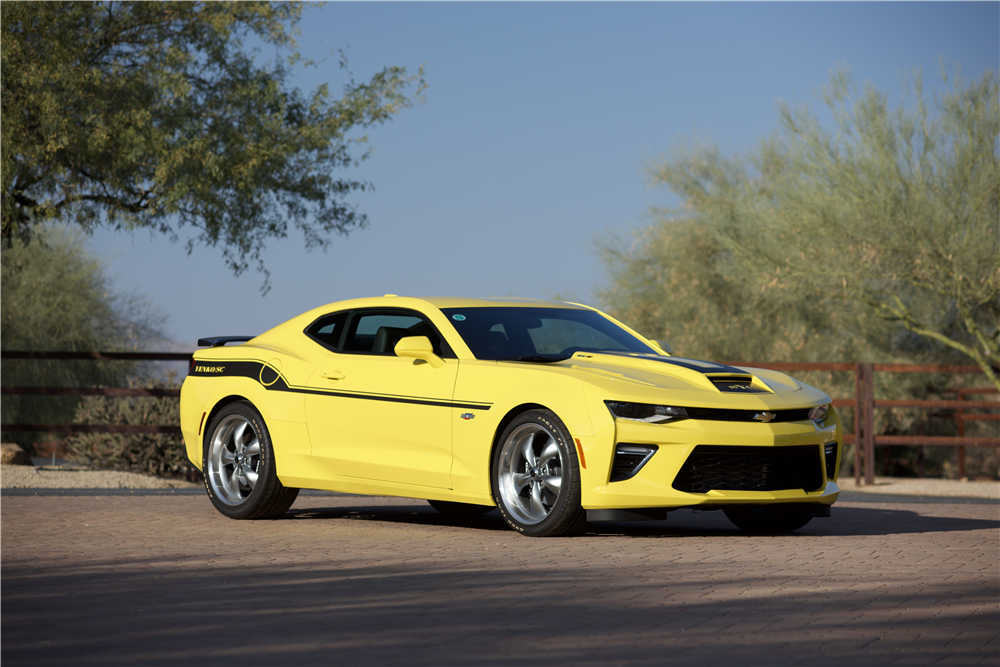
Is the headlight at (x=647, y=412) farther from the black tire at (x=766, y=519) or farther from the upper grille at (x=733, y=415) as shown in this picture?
the black tire at (x=766, y=519)

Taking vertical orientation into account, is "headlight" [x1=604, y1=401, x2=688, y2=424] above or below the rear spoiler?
below

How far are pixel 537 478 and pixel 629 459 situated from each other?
656 millimetres

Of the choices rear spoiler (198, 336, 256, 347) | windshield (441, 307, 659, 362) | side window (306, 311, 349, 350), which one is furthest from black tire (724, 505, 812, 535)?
rear spoiler (198, 336, 256, 347)

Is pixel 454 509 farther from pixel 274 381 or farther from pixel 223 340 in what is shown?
pixel 223 340

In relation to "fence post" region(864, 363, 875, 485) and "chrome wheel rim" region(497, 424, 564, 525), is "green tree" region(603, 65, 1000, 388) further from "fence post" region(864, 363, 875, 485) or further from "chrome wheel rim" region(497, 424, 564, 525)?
"chrome wheel rim" region(497, 424, 564, 525)

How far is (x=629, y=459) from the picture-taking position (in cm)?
823

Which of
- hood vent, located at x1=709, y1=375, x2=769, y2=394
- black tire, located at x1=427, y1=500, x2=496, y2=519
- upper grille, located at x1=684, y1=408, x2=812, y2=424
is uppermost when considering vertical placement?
hood vent, located at x1=709, y1=375, x2=769, y2=394

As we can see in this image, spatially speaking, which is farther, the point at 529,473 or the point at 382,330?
the point at 382,330

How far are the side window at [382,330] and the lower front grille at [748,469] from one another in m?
2.15

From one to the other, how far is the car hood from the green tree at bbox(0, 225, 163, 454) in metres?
19.2

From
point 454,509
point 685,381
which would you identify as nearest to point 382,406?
point 454,509

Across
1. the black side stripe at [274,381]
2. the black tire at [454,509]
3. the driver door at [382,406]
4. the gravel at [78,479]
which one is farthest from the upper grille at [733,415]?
the gravel at [78,479]

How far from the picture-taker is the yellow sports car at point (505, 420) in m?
8.23

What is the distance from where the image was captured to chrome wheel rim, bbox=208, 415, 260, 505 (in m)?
10.0
